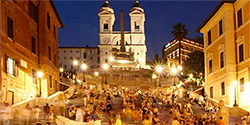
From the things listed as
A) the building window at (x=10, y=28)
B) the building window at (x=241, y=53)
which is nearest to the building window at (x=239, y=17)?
the building window at (x=241, y=53)

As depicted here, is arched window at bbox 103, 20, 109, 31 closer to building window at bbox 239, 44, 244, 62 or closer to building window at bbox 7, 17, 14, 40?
building window at bbox 239, 44, 244, 62

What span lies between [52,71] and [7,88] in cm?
1439

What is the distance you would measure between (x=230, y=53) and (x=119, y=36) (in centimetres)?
8667

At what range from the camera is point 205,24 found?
45562mm

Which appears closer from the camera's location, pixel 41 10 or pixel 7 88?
pixel 7 88

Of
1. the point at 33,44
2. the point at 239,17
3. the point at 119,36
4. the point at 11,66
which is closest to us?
the point at 11,66

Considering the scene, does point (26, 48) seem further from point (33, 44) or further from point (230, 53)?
point (230, 53)

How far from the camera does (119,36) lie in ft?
403

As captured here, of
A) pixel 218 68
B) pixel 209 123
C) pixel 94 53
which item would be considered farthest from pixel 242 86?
pixel 94 53

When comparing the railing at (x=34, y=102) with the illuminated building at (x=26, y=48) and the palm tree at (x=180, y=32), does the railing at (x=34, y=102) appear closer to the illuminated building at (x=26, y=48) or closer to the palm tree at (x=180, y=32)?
the illuminated building at (x=26, y=48)

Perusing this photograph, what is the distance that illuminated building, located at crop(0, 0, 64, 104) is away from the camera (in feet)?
89.8

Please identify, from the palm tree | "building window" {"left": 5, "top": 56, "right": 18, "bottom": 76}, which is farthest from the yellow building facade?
the palm tree

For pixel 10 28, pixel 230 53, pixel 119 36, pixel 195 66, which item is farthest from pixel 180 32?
pixel 10 28

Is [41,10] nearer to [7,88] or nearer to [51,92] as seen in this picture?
[51,92]
